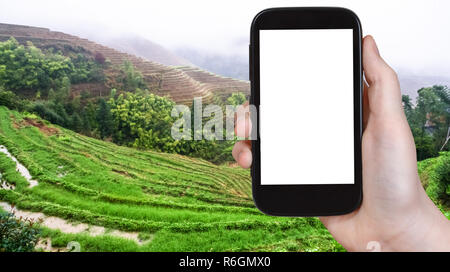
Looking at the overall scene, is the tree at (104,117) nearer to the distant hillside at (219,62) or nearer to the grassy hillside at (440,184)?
the distant hillside at (219,62)

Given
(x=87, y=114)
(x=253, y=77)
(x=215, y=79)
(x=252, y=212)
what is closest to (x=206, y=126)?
(x=215, y=79)

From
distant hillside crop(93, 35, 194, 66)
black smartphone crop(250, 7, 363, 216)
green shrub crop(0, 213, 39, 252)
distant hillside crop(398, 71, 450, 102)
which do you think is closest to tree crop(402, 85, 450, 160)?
distant hillside crop(398, 71, 450, 102)

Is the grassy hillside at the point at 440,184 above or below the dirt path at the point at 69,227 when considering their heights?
above

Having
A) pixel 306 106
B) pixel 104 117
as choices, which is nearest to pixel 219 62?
pixel 104 117

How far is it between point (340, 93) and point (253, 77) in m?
0.15

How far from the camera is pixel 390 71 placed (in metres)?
0.47

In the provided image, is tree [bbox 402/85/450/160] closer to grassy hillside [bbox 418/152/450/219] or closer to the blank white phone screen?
grassy hillside [bbox 418/152/450/219]

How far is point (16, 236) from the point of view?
52.1 inches

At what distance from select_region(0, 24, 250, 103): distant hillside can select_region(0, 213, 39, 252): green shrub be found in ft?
2.74

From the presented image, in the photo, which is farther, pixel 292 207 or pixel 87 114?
pixel 87 114

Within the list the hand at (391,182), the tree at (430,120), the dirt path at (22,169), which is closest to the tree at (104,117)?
the dirt path at (22,169)

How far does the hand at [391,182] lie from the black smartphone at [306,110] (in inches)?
0.8

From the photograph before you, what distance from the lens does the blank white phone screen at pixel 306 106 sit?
501 millimetres
